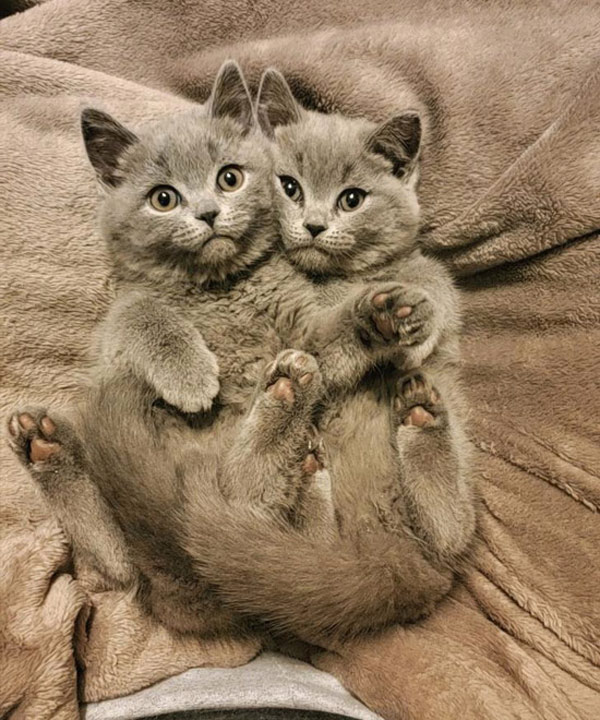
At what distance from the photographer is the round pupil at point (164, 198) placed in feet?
3.70

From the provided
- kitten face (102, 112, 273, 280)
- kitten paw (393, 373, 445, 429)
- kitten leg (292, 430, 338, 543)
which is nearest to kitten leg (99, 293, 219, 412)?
kitten face (102, 112, 273, 280)

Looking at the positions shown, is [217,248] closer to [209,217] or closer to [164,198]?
[209,217]

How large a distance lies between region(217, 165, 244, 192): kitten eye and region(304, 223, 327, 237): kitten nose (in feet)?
0.52

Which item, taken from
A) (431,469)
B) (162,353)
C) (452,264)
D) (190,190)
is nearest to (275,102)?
(190,190)

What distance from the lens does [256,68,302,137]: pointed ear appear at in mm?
1260

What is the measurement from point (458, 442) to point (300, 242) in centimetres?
49

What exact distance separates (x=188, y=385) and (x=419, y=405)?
41 centimetres

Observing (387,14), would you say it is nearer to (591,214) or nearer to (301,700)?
(591,214)

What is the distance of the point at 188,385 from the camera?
1017mm

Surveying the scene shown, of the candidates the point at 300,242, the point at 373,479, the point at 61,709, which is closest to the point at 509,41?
the point at 300,242

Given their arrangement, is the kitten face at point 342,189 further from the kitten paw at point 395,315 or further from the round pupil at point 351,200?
the kitten paw at point 395,315

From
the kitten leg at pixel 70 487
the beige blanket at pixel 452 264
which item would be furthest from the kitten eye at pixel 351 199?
the kitten leg at pixel 70 487

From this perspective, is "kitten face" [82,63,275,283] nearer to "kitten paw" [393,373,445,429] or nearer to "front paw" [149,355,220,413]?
"front paw" [149,355,220,413]

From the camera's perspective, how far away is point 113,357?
1.09 metres
